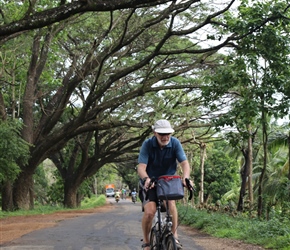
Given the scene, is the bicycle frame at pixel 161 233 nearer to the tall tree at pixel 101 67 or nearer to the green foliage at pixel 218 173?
the tall tree at pixel 101 67

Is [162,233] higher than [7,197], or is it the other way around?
[7,197]

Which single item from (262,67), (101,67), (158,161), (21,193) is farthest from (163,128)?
(21,193)

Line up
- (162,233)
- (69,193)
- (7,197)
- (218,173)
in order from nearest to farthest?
(162,233) < (7,197) < (69,193) < (218,173)

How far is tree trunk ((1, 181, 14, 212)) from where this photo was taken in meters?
24.8

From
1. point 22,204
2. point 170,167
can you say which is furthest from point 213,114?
point 170,167

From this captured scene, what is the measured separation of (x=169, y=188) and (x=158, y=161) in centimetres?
59

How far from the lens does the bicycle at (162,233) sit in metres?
5.36

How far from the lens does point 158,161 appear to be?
5973 mm

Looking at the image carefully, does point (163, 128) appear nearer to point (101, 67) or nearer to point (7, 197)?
point (101, 67)

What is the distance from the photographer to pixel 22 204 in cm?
2498

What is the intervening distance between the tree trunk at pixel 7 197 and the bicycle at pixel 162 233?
65.4ft

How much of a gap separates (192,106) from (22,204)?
9.53 m

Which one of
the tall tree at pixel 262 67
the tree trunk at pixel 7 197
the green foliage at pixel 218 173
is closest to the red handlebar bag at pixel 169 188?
the tall tree at pixel 262 67

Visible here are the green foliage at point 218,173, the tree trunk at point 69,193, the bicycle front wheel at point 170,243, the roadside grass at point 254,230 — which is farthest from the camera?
the green foliage at point 218,173
